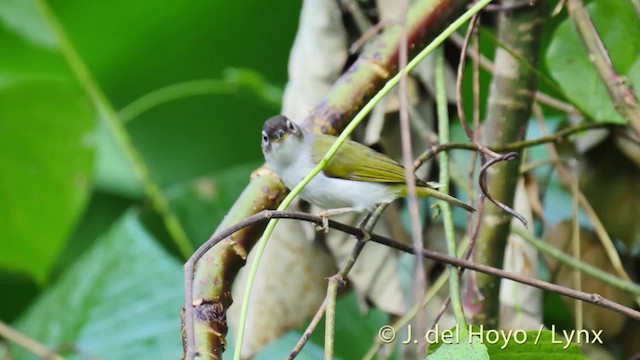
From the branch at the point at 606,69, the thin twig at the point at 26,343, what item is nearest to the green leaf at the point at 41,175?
the thin twig at the point at 26,343

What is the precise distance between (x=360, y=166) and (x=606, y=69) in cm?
30

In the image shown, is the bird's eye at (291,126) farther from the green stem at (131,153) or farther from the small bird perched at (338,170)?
the green stem at (131,153)

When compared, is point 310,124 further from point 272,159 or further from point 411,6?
point 411,6

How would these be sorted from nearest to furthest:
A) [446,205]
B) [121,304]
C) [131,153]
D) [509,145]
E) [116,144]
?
[446,205]
[509,145]
[121,304]
[131,153]
[116,144]

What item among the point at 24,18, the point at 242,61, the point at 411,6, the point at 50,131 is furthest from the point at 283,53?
the point at 411,6

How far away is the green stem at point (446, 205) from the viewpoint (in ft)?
2.40

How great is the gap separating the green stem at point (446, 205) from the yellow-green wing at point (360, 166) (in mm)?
78

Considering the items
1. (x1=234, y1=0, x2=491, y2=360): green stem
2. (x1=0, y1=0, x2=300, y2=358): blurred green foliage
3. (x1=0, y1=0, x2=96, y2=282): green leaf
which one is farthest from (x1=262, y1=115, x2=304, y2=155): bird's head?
(x1=0, y1=0, x2=96, y2=282): green leaf

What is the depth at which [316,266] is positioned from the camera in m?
1.22

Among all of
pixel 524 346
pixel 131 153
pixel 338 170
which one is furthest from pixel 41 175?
pixel 524 346

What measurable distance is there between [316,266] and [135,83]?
5.24 ft

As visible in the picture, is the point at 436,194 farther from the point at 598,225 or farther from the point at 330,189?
the point at 598,225

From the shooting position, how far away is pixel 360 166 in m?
1.06

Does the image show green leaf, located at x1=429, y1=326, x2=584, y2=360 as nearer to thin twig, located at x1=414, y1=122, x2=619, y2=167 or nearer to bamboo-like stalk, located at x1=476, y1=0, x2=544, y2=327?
thin twig, located at x1=414, y1=122, x2=619, y2=167
